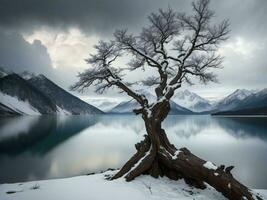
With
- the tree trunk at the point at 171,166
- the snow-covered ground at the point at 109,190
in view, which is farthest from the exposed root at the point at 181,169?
the snow-covered ground at the point at 109,190

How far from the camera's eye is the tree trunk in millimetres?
11141

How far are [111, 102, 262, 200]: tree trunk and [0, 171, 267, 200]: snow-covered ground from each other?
0.44 metres

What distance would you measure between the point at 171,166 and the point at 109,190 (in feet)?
11.8

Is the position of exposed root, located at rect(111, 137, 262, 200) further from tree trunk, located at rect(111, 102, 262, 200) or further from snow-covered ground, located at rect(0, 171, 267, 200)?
snow-covered ground, located at rect(0, 171, 267, 200)

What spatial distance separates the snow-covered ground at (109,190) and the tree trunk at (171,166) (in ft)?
1.44

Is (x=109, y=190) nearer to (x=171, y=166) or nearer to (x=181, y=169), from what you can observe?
(x=171, y=166)

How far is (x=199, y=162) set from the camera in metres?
12.1

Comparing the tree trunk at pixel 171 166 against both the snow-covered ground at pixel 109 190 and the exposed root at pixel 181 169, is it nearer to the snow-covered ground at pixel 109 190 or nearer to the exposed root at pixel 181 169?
the exposed root at pixel 181 169

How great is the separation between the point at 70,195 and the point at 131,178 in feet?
10.7

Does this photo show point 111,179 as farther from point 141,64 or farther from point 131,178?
point 141,64

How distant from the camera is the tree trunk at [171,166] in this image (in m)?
11.1

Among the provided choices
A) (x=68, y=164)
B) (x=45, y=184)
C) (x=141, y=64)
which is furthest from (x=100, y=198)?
(x=68, y=164)

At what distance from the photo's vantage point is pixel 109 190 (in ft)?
36.8

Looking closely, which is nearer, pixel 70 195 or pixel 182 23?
pixel 70 195
